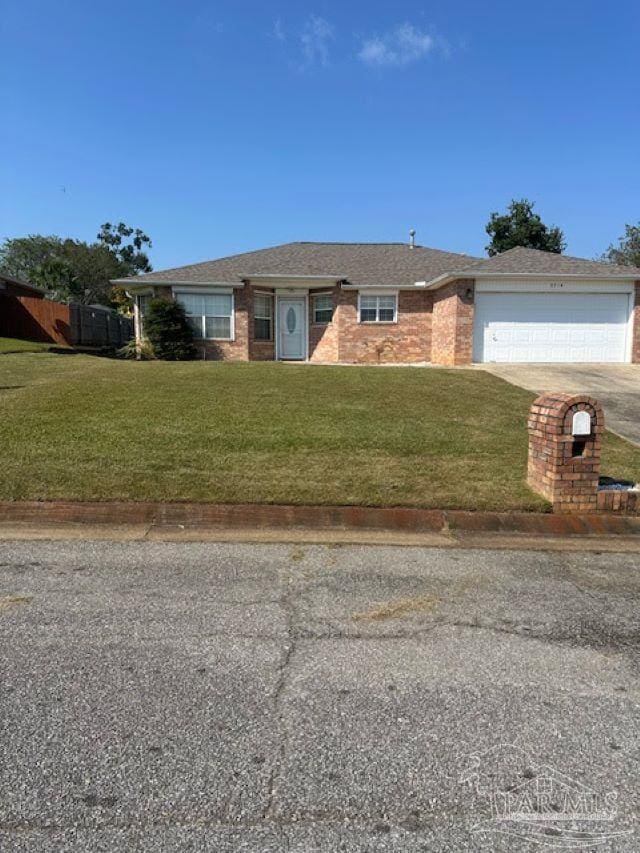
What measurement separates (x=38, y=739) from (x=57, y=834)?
0.55 m

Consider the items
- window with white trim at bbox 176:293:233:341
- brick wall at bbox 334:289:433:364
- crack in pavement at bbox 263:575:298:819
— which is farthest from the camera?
window with white trim at bbox 176:293:233:341

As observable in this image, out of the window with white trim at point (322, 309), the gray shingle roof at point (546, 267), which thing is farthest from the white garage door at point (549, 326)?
the window with white trim at point (322, 309)

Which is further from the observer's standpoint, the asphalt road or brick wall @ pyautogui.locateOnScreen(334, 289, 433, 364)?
brick wall @ pyautogui.locateOnScreen(334, 289, 433, 364)

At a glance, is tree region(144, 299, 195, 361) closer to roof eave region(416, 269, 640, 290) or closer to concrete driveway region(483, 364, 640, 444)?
roof eave region(416, 269, 640, 290)

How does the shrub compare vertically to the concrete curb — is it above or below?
→ above

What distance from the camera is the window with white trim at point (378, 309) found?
67.4ft

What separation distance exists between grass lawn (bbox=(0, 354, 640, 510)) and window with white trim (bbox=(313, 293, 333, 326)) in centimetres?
820

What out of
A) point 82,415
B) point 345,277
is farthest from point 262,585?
point 345,277

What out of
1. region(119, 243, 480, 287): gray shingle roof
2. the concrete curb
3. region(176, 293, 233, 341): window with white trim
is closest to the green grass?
region(119, 243, 480, 287): gray shingle roof

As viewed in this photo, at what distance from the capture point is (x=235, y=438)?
8242 mm

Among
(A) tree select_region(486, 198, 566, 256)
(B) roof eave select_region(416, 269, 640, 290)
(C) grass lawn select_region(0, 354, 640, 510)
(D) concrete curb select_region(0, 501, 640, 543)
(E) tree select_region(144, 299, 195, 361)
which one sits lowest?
(D) concrete curb select_region(0, 501, 640, 543)

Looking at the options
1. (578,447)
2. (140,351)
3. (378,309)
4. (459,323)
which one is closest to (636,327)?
(459,323)

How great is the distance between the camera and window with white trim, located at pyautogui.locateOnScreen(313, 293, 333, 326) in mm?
21031

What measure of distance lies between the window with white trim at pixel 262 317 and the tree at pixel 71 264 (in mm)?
35055
